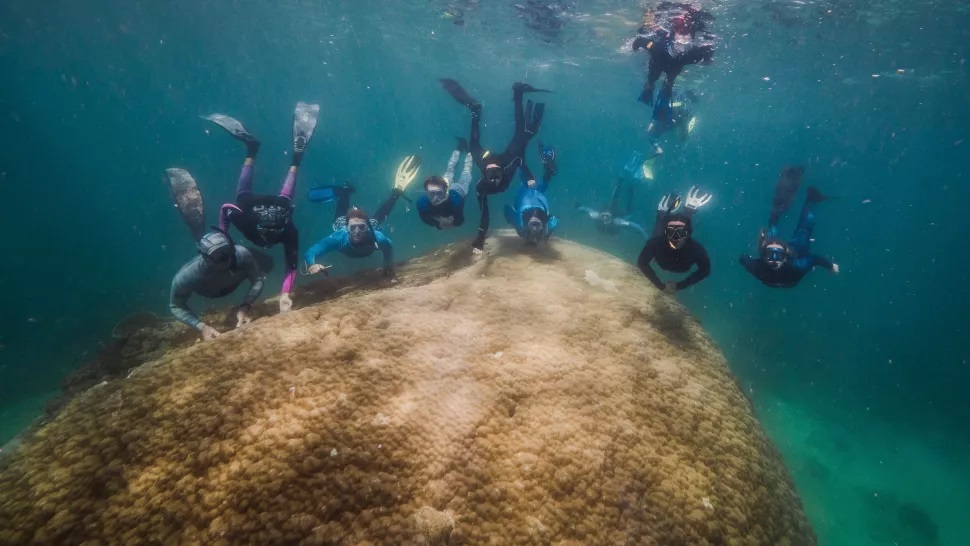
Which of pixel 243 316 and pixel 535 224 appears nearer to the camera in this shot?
pixel 243 316

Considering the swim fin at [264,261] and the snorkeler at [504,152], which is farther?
the swim fin at [264,261]

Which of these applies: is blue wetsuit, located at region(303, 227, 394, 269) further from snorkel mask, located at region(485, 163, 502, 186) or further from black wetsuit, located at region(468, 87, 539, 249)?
snorkel mask, located at region(485, 163, 502, 186)

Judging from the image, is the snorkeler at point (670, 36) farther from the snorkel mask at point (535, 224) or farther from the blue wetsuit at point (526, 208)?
the snorkel mask at point (535, 224)

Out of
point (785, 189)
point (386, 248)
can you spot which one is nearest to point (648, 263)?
point (386, 248)

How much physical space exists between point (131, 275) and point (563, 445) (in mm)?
30033

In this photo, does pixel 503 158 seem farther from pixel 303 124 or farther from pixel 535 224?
pixel 303 124

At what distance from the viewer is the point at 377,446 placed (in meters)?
2.75

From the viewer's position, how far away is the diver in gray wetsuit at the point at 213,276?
19.0 feet

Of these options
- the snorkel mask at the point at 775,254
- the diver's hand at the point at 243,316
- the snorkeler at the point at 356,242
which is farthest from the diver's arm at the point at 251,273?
the snorkel mask at the point at 775,254

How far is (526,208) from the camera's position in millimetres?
8500

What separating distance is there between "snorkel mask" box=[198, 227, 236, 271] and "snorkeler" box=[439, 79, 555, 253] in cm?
433

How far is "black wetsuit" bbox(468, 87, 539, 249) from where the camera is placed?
8.73m

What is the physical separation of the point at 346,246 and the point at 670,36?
20.6m

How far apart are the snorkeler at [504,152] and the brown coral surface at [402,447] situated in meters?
4.79
